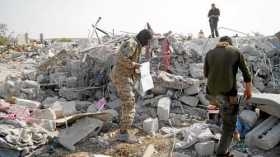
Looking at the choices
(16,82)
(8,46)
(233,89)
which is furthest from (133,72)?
(8,46)

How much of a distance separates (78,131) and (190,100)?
262 cm

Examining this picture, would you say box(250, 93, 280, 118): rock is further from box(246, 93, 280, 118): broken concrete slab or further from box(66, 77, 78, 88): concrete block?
box(66, 77, 78, 88): concrete block

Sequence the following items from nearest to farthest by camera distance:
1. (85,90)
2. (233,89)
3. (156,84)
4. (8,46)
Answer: (233,89)
(156,84)
(85,90)
(8,46)

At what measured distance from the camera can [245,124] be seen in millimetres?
6160

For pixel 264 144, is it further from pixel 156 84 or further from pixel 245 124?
pixel 156 84

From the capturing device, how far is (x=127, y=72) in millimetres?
6164

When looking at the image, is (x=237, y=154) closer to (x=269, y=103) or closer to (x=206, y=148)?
(x=206, y=148)

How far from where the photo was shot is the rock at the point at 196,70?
8.89m

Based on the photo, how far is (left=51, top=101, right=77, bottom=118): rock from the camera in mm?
7463

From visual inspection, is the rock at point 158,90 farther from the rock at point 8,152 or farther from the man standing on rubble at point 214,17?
the man standing on rubble at point 214,17

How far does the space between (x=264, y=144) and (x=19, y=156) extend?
11.6ft

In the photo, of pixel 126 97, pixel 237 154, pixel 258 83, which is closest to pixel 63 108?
pixel 126 97

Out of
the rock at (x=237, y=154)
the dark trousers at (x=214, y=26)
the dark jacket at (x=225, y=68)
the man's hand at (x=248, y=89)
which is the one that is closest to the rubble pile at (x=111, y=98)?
the rock at (x=237, y=154)

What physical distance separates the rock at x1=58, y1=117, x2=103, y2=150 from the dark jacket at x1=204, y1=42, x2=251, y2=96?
2.27 meters
